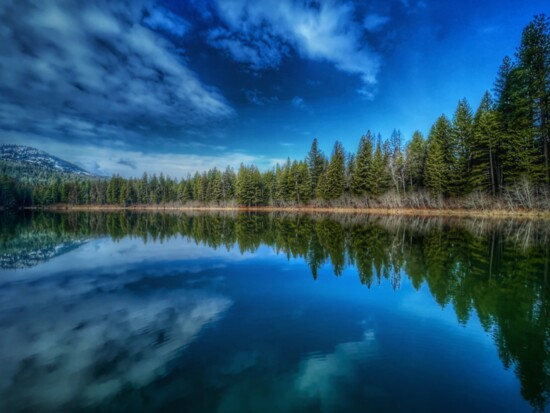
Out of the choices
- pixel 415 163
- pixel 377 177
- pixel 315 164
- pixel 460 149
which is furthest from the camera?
pixel 315 164

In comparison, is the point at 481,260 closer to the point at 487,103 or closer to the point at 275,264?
the point at 275,264

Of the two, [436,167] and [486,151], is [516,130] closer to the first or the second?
[486,151]

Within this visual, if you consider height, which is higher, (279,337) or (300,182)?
(300,182)

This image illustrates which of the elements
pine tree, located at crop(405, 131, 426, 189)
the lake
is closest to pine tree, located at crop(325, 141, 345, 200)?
pine tree, located at crop(405, 131, 426, 189)

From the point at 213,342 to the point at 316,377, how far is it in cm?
210

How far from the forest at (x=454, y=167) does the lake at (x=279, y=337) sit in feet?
99.8

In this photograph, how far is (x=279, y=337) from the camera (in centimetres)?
564

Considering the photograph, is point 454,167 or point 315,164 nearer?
point 454,167

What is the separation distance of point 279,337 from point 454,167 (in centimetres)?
4754

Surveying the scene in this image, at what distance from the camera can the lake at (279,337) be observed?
12.7 feet

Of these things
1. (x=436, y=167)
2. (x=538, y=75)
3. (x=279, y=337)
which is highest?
(x=538, y=75)

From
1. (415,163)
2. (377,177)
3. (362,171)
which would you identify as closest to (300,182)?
(362,171)

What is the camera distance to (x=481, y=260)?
12.1m

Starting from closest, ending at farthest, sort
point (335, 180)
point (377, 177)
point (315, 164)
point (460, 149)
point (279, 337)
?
point (279, 337) < point (460, 149) < point (377, 177) < point (335, 180) < point (315, 164)
